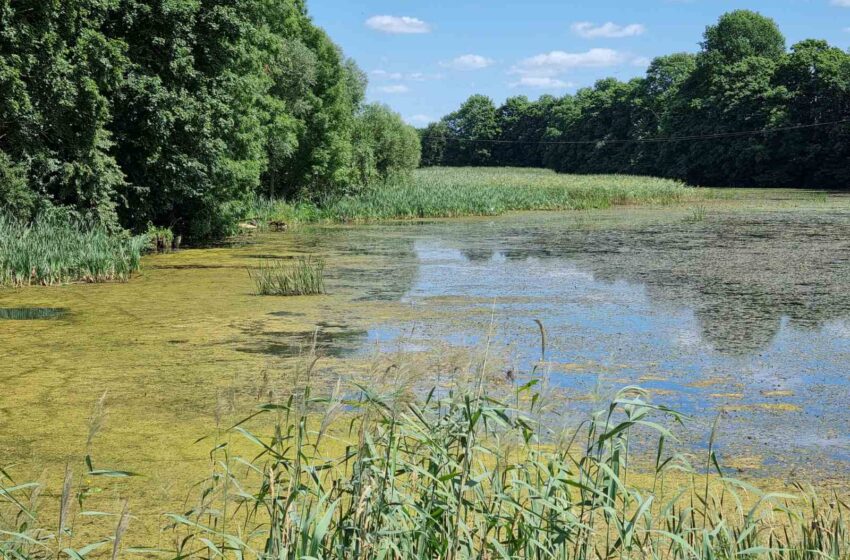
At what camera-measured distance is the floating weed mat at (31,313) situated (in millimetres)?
9969

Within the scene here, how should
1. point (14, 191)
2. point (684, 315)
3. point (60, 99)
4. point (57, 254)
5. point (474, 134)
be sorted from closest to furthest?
point (684, 315), point (57, 254), point (14, 191), point (60, 99), point (474, 134)

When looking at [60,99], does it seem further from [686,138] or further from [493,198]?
[686,138]

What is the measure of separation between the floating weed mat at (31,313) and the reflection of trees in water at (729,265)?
6843 mm

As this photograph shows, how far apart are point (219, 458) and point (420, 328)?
4.30m

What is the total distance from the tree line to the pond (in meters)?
1.63

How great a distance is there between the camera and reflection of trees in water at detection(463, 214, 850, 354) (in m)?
9.83

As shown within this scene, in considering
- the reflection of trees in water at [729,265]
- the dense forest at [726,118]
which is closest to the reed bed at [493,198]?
the reflection of trees in water at [729,265]

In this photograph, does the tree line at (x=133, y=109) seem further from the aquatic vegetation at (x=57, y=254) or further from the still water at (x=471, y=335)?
the still water at (x=471, y=335)

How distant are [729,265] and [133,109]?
10705mm

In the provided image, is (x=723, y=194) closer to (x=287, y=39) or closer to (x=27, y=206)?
(x=287, y=39)

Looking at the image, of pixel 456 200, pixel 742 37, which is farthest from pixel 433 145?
pixel 456 200

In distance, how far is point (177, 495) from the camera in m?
4.46

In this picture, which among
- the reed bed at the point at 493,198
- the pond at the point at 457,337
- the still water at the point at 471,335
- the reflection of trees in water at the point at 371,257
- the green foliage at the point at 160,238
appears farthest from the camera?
the reed bed at the point at 493,198

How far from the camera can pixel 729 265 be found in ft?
48.0
